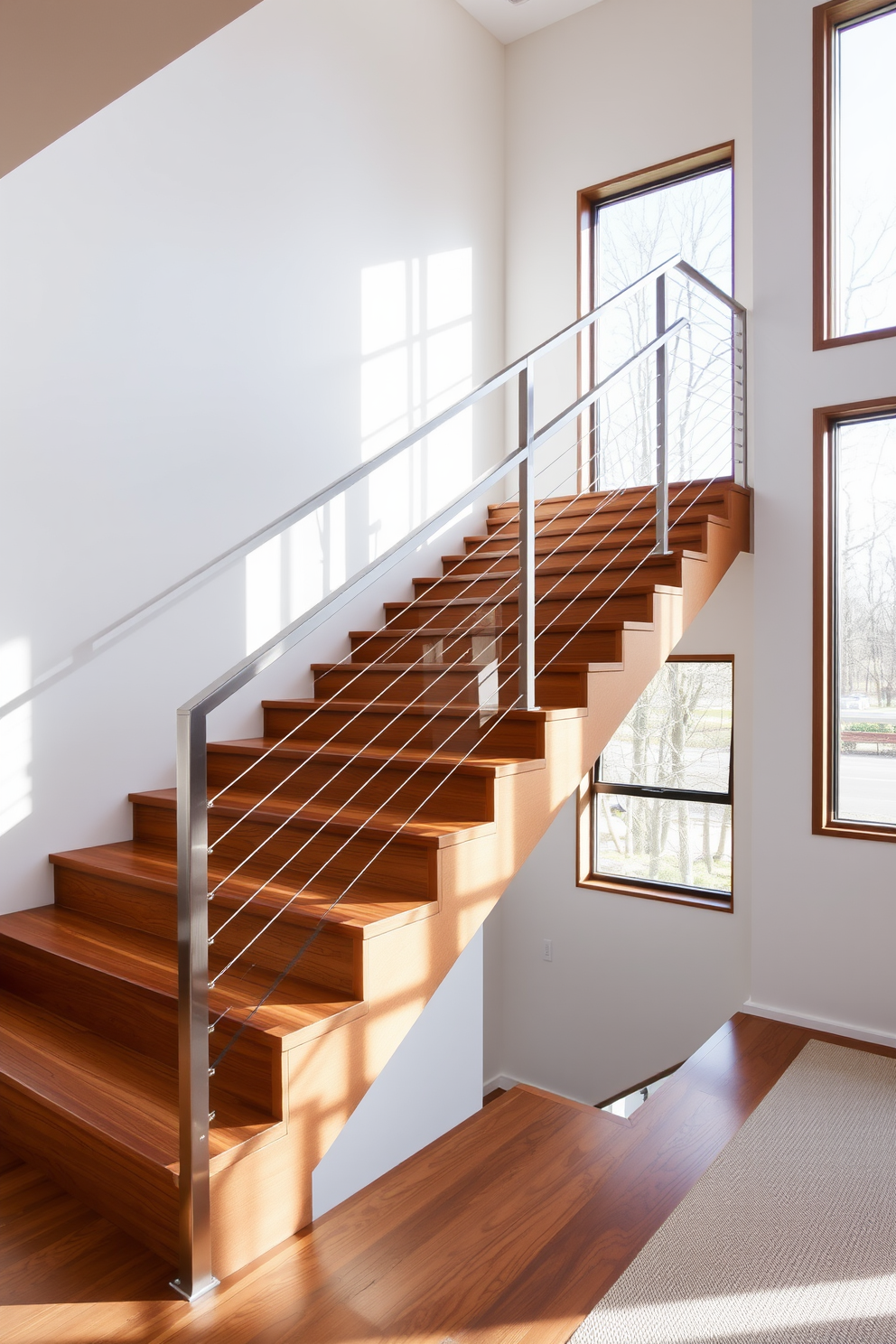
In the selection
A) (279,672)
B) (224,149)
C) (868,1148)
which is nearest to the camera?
(868,1148)

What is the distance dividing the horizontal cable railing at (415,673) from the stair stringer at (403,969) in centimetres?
11

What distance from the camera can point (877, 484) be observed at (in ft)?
12.3

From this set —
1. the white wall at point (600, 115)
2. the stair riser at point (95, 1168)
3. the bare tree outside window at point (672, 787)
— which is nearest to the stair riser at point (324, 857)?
the stair riser at point (95, 1168)

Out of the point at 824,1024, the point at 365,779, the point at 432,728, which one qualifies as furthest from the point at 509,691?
the point at 824,1024

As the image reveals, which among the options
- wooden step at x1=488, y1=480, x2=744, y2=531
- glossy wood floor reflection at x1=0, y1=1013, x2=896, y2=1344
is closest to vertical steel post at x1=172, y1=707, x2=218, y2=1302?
glossy wood floor reflection at x1=0, y1=1013, x2=896, y2=1344

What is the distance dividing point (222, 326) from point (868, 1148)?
349 centimetres

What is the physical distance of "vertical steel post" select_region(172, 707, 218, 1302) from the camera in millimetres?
1721

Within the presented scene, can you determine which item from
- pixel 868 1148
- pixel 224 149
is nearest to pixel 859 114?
pixel 224 149

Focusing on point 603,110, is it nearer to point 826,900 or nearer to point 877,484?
point 877,484

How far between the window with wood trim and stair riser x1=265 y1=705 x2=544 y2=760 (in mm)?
1611

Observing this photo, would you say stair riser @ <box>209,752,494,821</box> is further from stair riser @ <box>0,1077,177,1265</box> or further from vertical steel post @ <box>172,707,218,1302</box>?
stair riser @ <box>0,1077,177,1265</box>

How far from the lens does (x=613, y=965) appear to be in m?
4.82

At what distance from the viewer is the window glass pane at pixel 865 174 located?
3.82 metres

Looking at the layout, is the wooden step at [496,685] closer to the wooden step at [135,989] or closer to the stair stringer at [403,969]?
the stair stringer at [403,969]
